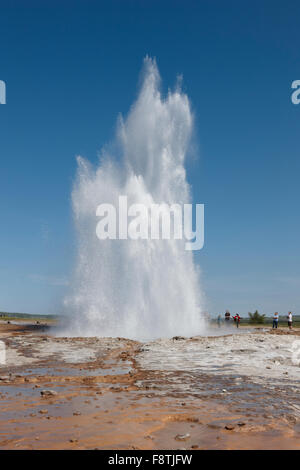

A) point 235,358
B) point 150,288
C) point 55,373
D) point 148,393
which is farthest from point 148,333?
point 148,393

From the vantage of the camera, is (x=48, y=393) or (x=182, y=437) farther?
(x=48, y=393)

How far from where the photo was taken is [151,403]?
22.9ft

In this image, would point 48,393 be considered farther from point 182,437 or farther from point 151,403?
point 182,437

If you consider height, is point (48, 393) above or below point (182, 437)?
below

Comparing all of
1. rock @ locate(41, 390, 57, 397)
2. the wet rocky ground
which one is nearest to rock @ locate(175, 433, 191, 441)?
the wet rocky ground

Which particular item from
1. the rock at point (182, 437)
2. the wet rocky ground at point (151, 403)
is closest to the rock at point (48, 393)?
the wet rocky ground at point (151, 403)

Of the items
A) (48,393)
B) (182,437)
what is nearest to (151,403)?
(182,437)

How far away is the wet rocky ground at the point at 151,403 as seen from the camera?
499 centimetres

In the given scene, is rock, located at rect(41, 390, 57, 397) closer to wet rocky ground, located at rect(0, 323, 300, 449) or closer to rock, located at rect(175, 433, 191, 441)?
wet rocky ground, located at rect(0, 323, 300, 449)

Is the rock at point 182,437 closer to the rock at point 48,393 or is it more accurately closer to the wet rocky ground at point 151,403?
the wet rocky ground at point 151,403

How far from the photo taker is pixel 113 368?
11719 millimetres

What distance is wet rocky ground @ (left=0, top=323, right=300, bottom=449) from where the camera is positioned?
499 cm
